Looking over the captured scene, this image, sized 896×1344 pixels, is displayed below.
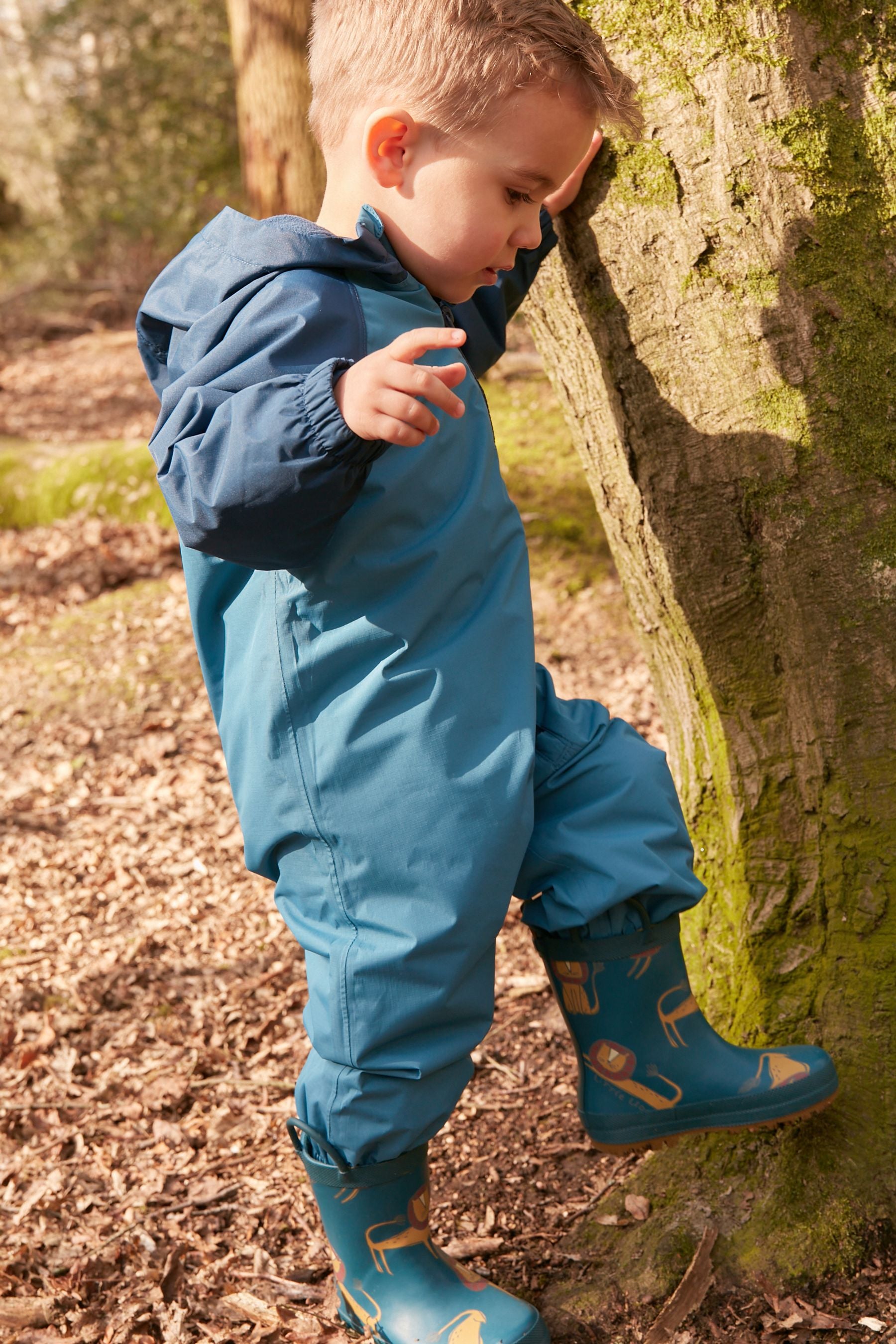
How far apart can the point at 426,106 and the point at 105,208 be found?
1361 centimetres

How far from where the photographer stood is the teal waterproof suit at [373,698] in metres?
1.43

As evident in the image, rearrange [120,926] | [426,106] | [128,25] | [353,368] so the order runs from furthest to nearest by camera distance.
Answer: [128,25]
[120,926]
[426,106]
[353,368]

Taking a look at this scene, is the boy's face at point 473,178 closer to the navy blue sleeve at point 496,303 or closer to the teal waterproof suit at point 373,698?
the teal waterproof suit at point 373,698

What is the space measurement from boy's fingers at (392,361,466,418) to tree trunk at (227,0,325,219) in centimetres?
468

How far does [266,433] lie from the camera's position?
1.30 metres

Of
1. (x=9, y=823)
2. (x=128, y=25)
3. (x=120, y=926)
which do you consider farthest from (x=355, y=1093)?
(x=128, y=25)

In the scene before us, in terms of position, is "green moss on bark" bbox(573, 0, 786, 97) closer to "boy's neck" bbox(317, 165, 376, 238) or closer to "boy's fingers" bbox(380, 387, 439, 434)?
"boy's neck" bbox(317, 165, 376, 238)

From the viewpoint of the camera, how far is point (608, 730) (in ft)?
5.98

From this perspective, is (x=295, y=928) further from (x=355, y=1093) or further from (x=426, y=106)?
(x=426, y=106)

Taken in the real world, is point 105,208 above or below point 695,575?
above

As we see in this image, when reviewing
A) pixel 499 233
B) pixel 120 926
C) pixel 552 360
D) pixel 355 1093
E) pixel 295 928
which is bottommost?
pixel 120 926

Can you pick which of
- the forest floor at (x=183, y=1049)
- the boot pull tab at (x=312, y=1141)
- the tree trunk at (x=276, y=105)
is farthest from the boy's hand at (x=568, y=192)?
the tree trunk at (x=276, y=105)

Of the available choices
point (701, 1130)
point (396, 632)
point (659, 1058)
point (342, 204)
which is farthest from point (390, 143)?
point (701, 1130)

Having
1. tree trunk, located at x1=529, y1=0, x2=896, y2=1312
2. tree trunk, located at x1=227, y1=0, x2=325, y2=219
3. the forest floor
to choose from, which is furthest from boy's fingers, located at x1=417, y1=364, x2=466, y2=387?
tree trunk, located at x1=227, y1=0, x2=325, y2=219
